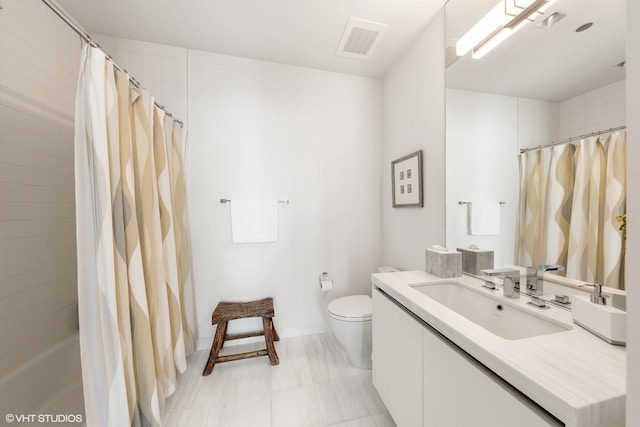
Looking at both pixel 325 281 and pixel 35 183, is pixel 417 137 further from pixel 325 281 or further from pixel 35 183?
pixel 35 183

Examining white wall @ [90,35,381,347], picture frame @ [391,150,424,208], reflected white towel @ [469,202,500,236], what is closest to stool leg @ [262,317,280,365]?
white wall @ [90,35,381,347]

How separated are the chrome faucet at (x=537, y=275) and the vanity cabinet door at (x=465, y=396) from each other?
54 centimetres

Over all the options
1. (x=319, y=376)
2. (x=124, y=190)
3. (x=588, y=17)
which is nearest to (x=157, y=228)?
(x=124, y=190)

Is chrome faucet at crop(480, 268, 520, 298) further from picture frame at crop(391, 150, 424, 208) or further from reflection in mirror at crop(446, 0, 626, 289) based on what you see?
picture frame at crop(391, 150, 424, 208)

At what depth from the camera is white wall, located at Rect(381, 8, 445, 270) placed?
1529 millimetres

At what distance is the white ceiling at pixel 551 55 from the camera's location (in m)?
0.86

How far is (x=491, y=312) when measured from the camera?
1.06 meters

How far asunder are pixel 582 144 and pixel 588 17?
505 mm

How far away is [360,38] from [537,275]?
73.7 inches

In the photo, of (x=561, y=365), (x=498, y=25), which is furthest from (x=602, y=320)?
(x=498, y=25)

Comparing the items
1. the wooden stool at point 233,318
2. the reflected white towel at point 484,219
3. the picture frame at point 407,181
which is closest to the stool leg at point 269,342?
the wooden stool at point 233,318

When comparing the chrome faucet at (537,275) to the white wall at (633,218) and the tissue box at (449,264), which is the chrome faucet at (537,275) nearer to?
the tissue box at (449,264)

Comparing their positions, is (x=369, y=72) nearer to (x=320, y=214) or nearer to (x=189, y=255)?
(x=320, y=214)
